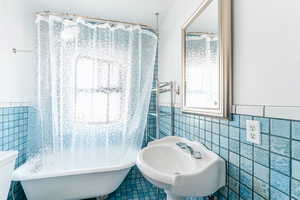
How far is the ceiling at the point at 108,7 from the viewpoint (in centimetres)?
184

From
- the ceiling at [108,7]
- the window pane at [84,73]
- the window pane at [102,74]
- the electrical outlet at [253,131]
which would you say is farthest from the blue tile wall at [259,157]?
the ceiling at [108,7]

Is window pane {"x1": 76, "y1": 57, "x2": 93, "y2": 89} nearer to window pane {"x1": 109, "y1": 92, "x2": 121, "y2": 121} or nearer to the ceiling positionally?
window pane {"x1": 109, "y1": 92, "x2": 121, "y2": 121}

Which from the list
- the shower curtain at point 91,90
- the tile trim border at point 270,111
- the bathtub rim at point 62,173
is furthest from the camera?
the shower curtain at point 91,90

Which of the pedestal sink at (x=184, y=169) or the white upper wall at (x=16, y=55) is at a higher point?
the white upper wall at (x=16, y=55)

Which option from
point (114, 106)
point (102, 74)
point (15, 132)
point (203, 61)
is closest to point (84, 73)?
point (102, 74)

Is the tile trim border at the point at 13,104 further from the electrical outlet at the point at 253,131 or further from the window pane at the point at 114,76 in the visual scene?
the electrical outlet at the point at 253,131

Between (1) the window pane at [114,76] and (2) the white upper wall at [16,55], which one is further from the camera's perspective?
(1) the window pane at [114,76]

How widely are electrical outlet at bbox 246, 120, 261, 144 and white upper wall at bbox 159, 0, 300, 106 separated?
10 centimetres

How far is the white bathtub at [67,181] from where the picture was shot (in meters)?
1.50

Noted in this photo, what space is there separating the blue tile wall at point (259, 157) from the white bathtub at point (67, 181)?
1.08 m

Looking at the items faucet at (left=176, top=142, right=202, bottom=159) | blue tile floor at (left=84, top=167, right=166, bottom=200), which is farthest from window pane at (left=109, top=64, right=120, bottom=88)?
blue tile floor at (left=84, top=167, right=166, bottom=200)

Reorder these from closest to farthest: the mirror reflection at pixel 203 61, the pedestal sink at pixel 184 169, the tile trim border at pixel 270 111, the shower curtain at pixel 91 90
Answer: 1. the tile trim border at pixel 270 111
2. the pedestal sink at pixel 184 169
3. the mirror reflection at pixel 203 61
4. the shower curtain at pixel 91 90

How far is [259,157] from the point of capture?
2.55ft

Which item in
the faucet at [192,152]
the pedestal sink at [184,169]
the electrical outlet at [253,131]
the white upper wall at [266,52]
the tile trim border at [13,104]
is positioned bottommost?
the pedestal sink at [184,169]
